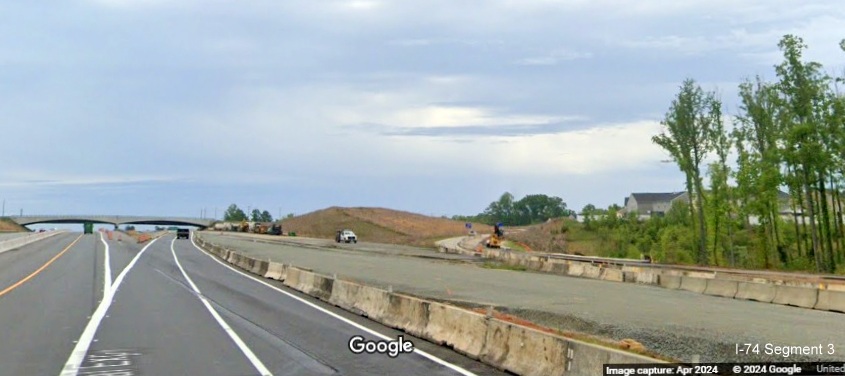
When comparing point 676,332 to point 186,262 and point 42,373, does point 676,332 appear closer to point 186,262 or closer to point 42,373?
point 42,373

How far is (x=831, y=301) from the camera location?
25828 millimetres

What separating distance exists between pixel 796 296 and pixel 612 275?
1492cm

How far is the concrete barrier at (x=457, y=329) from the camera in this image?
A: 48.9 ft

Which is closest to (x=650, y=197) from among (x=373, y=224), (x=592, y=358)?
(x=373, y=224)

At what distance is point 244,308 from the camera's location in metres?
23.7

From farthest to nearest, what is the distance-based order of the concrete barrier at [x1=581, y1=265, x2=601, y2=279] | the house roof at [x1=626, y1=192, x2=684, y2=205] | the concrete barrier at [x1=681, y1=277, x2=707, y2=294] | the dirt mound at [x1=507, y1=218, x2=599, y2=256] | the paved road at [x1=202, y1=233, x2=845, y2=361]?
the house roof at [x1=626, y1=192, x2=684, y2=205]
the dirt mound at [x1=507, y1=218, x2=599, y2=256]
the concrete barrier at [x1=581, y1=265, x2=601, y2=279]
the concrete barrier at [x1=681, y1=277, x2=707, y2=294]
the paved road at [x1=202, y1=233, x2=845, y2=361]

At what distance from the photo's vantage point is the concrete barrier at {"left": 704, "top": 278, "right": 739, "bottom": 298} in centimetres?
3161

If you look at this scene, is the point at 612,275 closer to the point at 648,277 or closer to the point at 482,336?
the point at 648,277

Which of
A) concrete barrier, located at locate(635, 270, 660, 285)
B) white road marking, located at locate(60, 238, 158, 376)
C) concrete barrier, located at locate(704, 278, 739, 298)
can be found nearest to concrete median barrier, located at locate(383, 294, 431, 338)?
white road marking, located at locate(60, 238, 158, 376)

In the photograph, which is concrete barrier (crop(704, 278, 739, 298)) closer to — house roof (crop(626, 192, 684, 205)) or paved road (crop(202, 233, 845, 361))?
paved road (crop(202, 233, 845, 361))

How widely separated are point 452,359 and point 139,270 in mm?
31478

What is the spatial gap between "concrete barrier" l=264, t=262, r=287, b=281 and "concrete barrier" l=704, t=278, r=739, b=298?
17903mm

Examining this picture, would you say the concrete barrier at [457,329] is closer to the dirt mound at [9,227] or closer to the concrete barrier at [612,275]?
the concrete barrier at [612,275]

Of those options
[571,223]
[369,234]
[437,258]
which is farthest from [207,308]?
[369,234]
